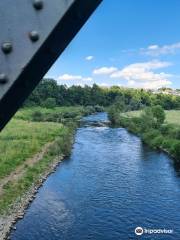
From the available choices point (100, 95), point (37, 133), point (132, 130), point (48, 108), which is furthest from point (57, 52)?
point (100, 95)

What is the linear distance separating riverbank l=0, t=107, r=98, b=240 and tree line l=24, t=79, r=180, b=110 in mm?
45839

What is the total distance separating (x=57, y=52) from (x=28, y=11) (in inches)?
9.0

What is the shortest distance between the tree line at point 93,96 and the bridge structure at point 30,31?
9695 centimetres

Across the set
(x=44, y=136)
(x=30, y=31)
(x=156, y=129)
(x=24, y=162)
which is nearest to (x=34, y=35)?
(x=30, y=31)

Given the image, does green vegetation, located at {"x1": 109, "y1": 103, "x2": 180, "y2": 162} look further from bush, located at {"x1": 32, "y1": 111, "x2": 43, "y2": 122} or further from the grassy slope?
bush, located at {"x1": 32, "y1": 111, "x2": 43, "y2": 122}

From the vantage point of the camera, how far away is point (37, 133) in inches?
2089

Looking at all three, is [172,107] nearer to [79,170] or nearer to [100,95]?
[100,95]

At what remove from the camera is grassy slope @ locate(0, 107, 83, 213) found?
28.9 metres

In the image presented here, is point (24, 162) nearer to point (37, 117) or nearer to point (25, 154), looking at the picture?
point (25, 154)

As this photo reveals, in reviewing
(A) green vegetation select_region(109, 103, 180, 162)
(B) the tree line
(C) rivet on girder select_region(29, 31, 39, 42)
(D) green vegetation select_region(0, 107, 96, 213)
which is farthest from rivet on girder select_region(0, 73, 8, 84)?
(B) the tree line

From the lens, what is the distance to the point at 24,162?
1478 inches

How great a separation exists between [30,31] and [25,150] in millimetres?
40616

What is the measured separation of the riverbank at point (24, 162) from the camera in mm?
25341

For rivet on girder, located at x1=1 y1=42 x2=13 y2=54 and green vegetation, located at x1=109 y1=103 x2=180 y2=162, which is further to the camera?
green vegetation, located at x1=109 y1=103 x2=180 y2=162
